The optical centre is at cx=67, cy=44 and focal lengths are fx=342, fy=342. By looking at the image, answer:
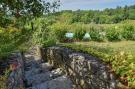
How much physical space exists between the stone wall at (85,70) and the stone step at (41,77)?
0.35 m

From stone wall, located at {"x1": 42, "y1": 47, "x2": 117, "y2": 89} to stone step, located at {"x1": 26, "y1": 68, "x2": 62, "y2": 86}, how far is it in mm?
348

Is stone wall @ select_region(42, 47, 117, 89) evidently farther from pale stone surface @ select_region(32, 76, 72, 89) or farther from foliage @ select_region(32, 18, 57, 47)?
foliage @ select_region(32, 18, 57, 47)

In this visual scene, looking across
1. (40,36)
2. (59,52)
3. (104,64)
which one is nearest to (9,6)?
(104,64)

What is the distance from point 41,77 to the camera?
464 inches

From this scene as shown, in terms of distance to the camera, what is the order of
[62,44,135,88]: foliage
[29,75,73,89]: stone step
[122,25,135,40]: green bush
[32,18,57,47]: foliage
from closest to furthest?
[62,44,135,88]: foliage → [29,75,73,89]: stone step → [32,18,57,47]: foliage → [122,25,135,40]: green bush

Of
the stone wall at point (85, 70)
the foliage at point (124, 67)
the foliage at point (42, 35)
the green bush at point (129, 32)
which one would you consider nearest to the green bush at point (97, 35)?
the green bush at point (129, 32)

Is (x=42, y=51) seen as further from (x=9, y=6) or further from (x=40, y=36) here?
(x=9, y=6)

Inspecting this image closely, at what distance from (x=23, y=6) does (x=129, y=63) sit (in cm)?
261

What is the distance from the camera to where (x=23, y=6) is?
7.44m

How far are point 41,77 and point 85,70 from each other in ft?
12.1

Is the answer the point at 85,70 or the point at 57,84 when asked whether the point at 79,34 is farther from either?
the point at 85,70

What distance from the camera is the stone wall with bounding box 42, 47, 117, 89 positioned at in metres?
6.60

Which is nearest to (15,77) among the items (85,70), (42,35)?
(85,70)

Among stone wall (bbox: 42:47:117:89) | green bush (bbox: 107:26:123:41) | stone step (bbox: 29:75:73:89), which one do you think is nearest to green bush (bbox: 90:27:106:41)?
green bush (bbox: 107:26:123:41)
